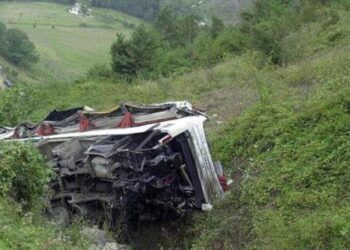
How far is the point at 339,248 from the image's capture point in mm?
5754

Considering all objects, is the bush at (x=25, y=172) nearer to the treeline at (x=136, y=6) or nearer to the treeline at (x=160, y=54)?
the treeline at (x=160, y=54)

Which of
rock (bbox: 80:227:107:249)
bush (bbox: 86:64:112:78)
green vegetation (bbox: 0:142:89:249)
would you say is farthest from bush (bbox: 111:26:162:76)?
green vegetation (bbox: 0:142:89:249)

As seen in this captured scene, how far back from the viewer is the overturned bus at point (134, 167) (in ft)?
24.1

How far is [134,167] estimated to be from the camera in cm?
727

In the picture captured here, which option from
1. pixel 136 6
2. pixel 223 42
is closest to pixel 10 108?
pixel 223 42

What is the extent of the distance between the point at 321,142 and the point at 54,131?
14.4ft

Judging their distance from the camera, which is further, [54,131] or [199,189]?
[54,131]

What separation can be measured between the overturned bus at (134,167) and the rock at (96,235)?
0.48m

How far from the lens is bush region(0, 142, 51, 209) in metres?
7.02

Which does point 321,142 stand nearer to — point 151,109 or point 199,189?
point 199,189

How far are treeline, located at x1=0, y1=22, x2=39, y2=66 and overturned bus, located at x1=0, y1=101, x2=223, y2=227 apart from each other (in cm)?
6396

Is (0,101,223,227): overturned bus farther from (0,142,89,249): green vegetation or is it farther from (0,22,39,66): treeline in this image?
(0,22,39,66): treeline

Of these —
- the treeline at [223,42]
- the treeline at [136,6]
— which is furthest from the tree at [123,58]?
the treeline at [136,6]

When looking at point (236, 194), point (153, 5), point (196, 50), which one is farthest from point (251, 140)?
point (153, 5)
